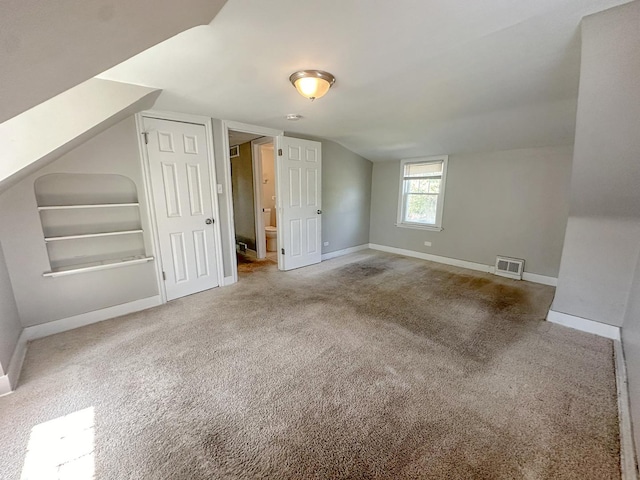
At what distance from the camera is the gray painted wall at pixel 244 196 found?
4820 millimetres

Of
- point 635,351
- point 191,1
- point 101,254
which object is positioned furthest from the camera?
point 101,254

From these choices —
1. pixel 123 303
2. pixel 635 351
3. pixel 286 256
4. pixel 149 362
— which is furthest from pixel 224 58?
pixel 635 351

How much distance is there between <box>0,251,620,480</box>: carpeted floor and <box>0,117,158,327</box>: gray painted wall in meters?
0.28

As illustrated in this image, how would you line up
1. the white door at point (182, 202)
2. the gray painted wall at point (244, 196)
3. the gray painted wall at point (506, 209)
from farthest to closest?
the gray painted wall at point (244, 196), the gray painted wall at point (506, 209), the white door at point (182, 202)

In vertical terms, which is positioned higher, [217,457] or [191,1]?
[191,1]

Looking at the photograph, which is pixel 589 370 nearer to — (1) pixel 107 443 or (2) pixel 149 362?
(1) pixel 107 443

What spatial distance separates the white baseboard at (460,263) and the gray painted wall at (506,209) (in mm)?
66

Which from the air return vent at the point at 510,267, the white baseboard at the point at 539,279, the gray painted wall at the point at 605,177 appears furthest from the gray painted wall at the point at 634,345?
the air return vent at the point at 510,267

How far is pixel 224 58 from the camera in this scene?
1.79m

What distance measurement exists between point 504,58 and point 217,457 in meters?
3.08

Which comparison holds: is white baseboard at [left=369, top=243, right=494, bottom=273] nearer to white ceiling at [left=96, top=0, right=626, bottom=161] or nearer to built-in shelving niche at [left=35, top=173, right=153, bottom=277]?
white ceiling at [left=96, top=0, right=626, bottom=161]

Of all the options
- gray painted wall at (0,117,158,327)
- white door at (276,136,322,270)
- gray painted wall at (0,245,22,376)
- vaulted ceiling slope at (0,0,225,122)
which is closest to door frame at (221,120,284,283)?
white door at (276,136,322,270)

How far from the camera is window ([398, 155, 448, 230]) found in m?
4.64

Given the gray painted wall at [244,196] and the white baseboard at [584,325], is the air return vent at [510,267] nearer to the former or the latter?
the white baseboard at [584,325]
